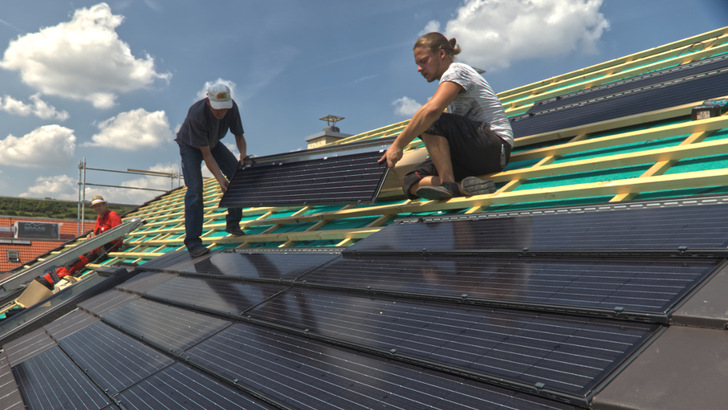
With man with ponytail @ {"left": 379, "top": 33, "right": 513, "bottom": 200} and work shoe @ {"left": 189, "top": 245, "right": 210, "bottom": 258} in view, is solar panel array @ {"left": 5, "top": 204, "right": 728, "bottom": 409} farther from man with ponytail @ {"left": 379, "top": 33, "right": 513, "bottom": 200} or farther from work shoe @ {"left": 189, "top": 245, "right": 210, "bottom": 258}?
work shoe @ {"left": 189, "top": 245, "right": 210, "bottom": 258}

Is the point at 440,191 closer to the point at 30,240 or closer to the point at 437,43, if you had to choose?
the point at 437,43

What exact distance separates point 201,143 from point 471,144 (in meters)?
3.12

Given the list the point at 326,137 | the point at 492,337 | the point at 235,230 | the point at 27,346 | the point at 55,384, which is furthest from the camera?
the point at 326,137

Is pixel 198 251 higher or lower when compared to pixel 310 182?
lower

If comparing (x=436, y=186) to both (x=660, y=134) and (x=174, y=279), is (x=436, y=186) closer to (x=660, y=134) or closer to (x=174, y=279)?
(x=660, y=134)

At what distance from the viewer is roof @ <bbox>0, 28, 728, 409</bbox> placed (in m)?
1.57

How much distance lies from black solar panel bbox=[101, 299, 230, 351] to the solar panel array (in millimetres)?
16

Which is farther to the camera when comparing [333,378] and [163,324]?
[163,324]

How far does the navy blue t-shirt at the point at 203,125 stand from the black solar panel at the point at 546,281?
3141 mm

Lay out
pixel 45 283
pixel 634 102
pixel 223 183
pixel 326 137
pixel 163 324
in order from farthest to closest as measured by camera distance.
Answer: pixel 326 137 < pixel 45 283 < pixel 223 183 < pixel 634 102 < pixel 163 324

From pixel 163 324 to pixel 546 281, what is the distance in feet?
8.64

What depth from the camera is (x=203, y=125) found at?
5.37 metres

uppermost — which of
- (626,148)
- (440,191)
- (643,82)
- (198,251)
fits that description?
(643,82)

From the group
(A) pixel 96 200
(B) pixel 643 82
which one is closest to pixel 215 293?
(B) pixel 643 82
